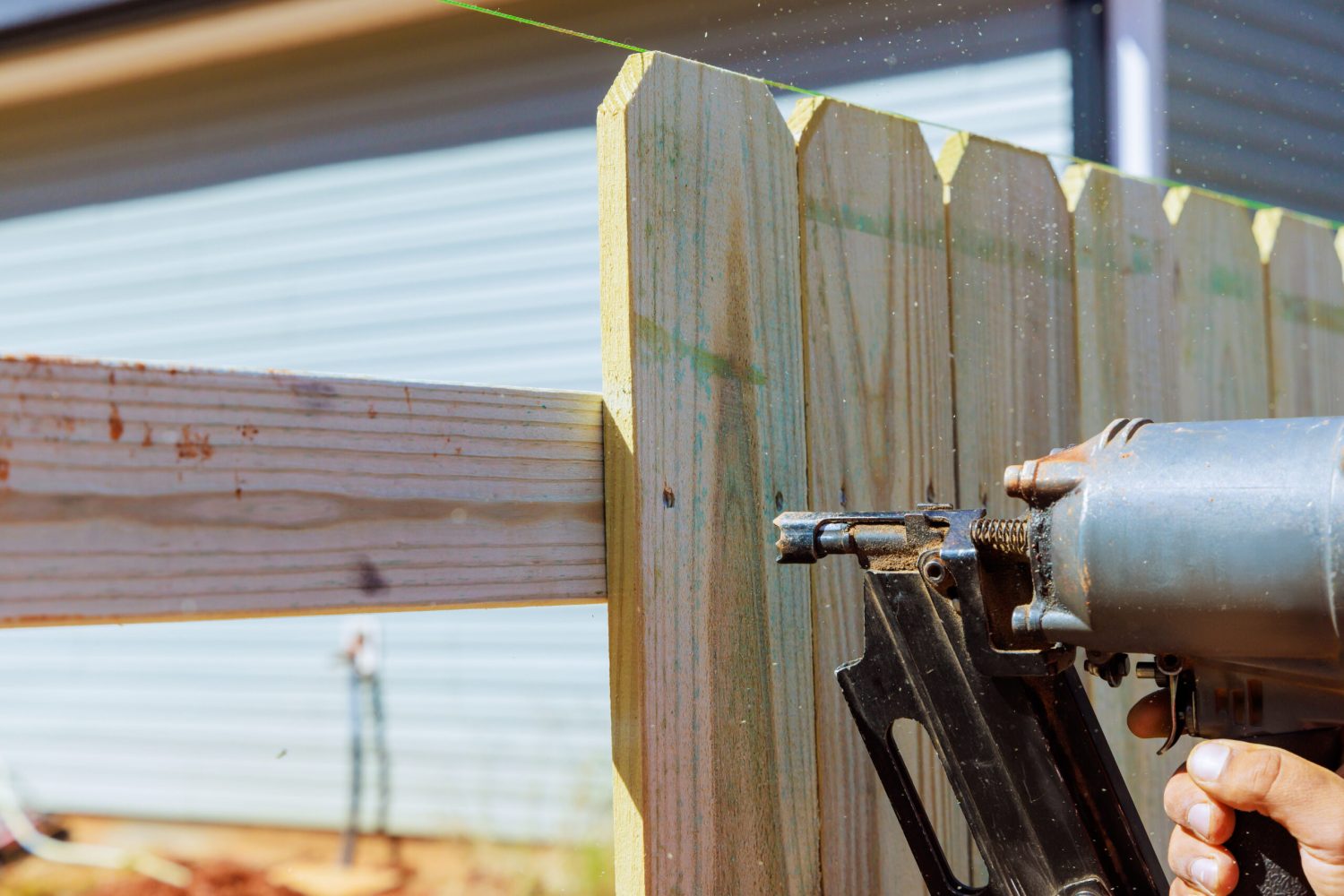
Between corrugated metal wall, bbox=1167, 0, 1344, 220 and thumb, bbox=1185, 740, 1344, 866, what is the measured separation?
8.70 ft

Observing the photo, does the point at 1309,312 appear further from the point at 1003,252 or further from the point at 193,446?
the point at 193,446

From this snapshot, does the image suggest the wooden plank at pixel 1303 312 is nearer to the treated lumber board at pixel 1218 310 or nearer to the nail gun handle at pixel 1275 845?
the treated lumber board at pixel 1218 310

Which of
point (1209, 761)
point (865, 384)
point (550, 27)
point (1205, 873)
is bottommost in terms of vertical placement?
point (1205, 873)

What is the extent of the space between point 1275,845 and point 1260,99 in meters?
3.21

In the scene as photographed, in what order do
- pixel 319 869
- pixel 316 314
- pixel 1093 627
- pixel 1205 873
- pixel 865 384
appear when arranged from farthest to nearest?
pixel 316 314, pixel 319 869, pixel 865 384, pixel 1205 873, pixel 1093 627

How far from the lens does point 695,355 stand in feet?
3.91

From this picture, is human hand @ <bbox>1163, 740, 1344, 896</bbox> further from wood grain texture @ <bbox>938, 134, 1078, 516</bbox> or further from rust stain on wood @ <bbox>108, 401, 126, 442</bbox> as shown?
rust stain on wood @ <bbox>108, 401, 126, 442</bbox>

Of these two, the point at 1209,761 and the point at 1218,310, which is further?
the point at 1218,310

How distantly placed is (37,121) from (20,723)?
3.40 m

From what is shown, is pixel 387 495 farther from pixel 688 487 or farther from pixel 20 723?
pixel 20 723

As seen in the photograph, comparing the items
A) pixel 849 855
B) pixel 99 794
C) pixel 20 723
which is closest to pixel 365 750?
pixel 99 794

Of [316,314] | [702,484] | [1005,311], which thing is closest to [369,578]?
[702,484]

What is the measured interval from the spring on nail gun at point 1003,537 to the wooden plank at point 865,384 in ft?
0.97

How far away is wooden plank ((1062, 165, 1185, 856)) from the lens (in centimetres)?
167
